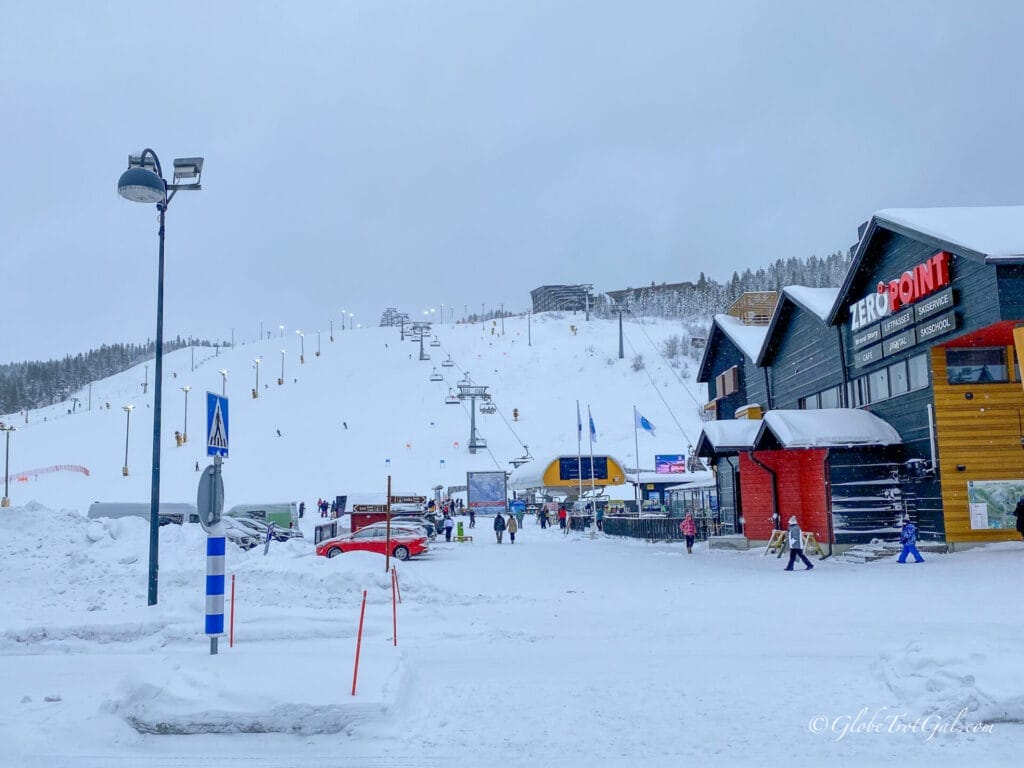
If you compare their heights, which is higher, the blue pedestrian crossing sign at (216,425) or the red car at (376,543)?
the blue pedestrian crossing sign at (216,425)

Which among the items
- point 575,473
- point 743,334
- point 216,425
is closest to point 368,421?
point 575,473

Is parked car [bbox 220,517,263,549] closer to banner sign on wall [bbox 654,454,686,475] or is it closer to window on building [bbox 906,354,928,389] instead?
window on building [bbox 906,354,928,389]

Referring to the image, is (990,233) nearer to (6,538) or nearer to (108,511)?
(6,538)

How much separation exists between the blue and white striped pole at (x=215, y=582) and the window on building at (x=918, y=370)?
62.5ft

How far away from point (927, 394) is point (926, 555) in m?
4.10

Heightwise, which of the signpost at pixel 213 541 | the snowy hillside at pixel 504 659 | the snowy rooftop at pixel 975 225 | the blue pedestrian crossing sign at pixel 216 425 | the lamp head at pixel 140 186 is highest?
the snowy rooftop at pixel 975 225

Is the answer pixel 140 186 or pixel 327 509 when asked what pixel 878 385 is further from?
pixel 327 509

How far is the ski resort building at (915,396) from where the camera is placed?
20.2 metres

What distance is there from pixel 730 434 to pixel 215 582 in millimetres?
23791

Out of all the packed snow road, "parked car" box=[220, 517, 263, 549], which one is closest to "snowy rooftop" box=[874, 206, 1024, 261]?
the packed snow road

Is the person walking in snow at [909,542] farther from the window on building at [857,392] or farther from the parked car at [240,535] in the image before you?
the parked car at [240,535]

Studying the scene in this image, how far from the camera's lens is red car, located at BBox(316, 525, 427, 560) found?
25.7 meters

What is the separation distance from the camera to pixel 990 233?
19.7 meters

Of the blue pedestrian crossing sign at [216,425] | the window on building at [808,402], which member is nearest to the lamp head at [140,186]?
the blue pedestrian crossing sign at [216,425]
